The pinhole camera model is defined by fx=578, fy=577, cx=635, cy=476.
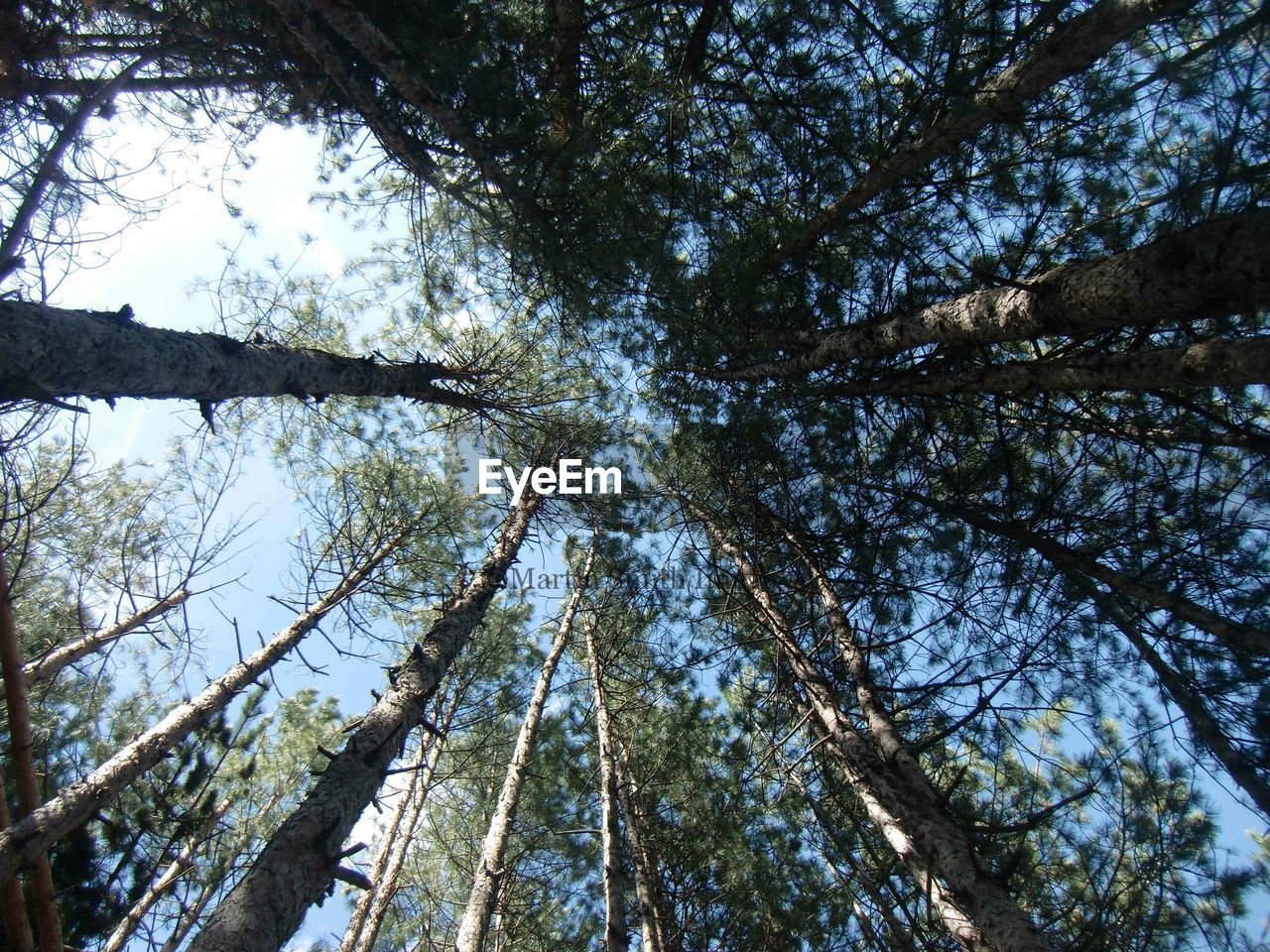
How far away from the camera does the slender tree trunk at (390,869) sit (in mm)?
5711

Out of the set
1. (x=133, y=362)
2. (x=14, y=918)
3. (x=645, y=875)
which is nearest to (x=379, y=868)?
(x=645, y=875)

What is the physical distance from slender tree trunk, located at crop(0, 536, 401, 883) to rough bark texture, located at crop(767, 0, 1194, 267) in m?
5.31

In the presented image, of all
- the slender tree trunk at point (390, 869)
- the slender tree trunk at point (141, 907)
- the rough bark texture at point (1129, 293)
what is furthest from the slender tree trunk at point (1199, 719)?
the slender tree trunk at point (141, 907)

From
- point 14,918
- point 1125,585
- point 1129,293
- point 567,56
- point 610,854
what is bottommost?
point 14,918

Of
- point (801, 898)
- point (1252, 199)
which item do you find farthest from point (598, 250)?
point (801, 898)

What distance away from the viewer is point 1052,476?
432 cm

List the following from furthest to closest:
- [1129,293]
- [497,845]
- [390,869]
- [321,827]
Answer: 1. [390,869]
2. [497,845]
3. [321,827]
4. [1129,293]

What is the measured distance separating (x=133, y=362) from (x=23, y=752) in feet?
6.15

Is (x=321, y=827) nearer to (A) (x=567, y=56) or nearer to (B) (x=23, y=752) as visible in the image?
(B) (x=23, y=752)

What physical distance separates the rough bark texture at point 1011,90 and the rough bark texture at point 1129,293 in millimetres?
875

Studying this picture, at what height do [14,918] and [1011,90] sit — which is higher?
[1011,90]

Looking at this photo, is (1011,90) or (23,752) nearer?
(23,752)

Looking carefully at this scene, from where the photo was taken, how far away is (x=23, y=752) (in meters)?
2.67

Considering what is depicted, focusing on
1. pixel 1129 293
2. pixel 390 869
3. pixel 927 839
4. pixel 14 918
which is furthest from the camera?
pixel 390 869
